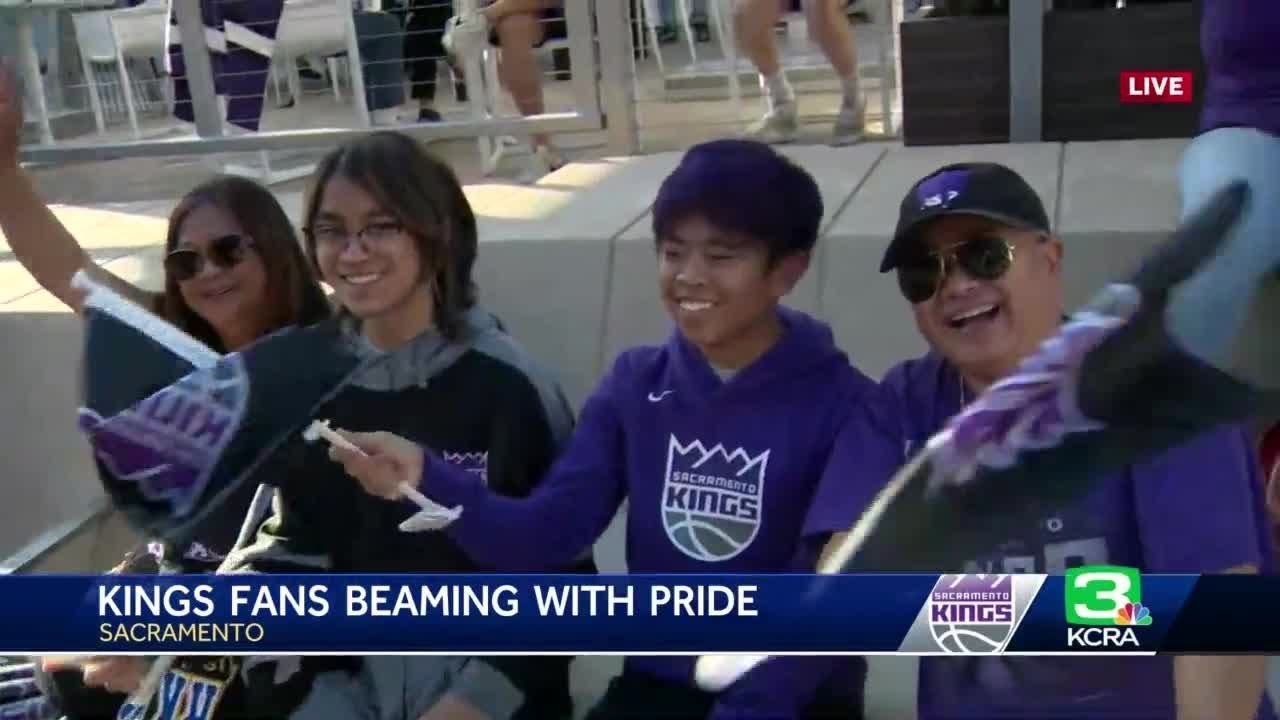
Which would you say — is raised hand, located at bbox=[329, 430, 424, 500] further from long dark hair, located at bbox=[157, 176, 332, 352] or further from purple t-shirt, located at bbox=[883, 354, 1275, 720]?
purple t-shirt, located at bbox=[883, 354, 1275, 720]

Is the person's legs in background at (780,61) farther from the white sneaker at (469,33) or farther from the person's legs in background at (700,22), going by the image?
the person's legs in background at (700,22)

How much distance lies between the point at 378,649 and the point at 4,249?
183 cm

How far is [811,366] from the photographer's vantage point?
5.30ft

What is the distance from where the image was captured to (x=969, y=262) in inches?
56.6

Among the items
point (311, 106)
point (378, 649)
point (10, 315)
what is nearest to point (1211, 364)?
point (378, 649)

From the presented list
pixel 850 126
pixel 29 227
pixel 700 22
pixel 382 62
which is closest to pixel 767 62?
pixel 850 126

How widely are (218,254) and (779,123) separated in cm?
238

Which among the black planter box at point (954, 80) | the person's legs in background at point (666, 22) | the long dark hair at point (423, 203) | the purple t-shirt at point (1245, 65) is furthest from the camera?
the person's legs in background at point (666, 22)

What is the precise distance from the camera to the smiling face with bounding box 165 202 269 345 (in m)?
1.77

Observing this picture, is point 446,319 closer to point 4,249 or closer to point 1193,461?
point 1193,461

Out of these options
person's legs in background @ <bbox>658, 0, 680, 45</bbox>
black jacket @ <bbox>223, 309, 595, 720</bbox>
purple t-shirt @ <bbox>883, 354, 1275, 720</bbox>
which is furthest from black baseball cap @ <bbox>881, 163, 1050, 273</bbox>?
person's legs in background @ <bbox>658, 0, 680, 45</bbox>

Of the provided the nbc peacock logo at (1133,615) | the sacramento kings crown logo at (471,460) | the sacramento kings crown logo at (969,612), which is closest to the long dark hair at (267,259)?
the sacramento kings crown logo at (471,460)

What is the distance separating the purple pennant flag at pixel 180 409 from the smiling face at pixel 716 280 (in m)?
0.42

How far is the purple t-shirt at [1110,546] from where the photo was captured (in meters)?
1.35
